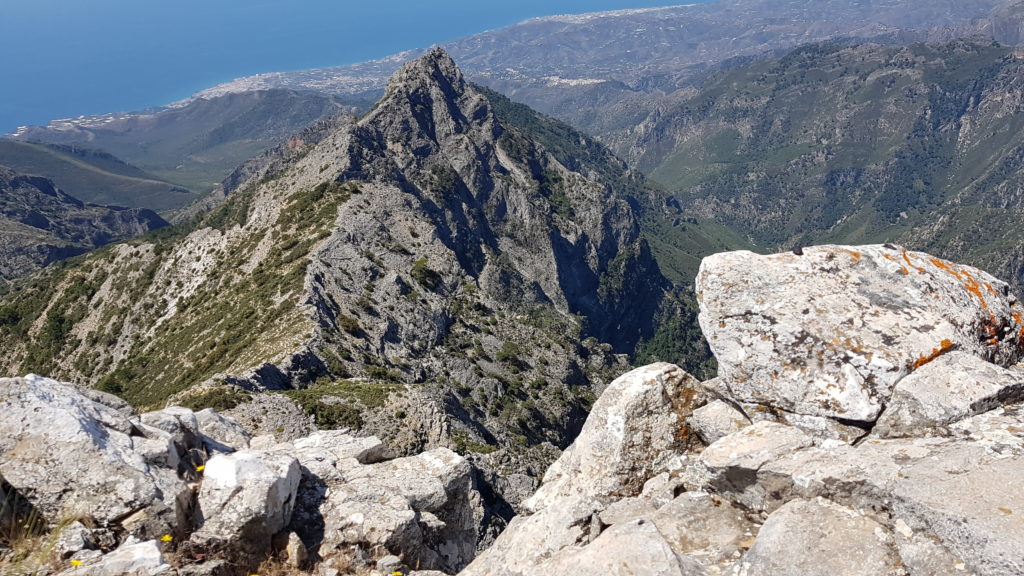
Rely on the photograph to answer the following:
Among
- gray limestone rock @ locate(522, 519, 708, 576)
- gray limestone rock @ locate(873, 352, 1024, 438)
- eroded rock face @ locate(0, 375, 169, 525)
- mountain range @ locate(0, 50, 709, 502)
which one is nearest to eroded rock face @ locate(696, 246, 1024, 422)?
gray limestone rock @ locate(873, 352, 1024, 438)

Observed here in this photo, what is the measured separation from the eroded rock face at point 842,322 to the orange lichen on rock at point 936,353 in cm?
2

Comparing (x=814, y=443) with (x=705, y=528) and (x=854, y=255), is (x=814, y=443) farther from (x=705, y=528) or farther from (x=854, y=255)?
(x=854, y=255)

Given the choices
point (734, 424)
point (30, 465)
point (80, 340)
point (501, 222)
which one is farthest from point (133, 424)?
point (501, 222)

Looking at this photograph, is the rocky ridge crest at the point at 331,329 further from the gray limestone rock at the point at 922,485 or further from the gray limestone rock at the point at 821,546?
the gray limestone rock at the point at 821,546

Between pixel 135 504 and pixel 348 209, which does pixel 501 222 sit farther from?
pixel 135 504

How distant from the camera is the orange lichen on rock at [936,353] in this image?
12312 mm

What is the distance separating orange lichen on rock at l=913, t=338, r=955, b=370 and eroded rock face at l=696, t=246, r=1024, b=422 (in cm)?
2

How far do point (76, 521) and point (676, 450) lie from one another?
12972mm

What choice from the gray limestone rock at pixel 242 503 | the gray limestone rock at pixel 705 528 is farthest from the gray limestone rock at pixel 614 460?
the gray limestone rock at pixel 242 503

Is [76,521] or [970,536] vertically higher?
[76,521]

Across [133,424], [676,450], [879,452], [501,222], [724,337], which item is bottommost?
[501,222]

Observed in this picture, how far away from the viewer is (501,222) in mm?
188375

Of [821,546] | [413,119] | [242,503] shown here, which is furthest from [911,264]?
[413,119]

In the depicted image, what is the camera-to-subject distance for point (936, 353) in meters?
12.5
